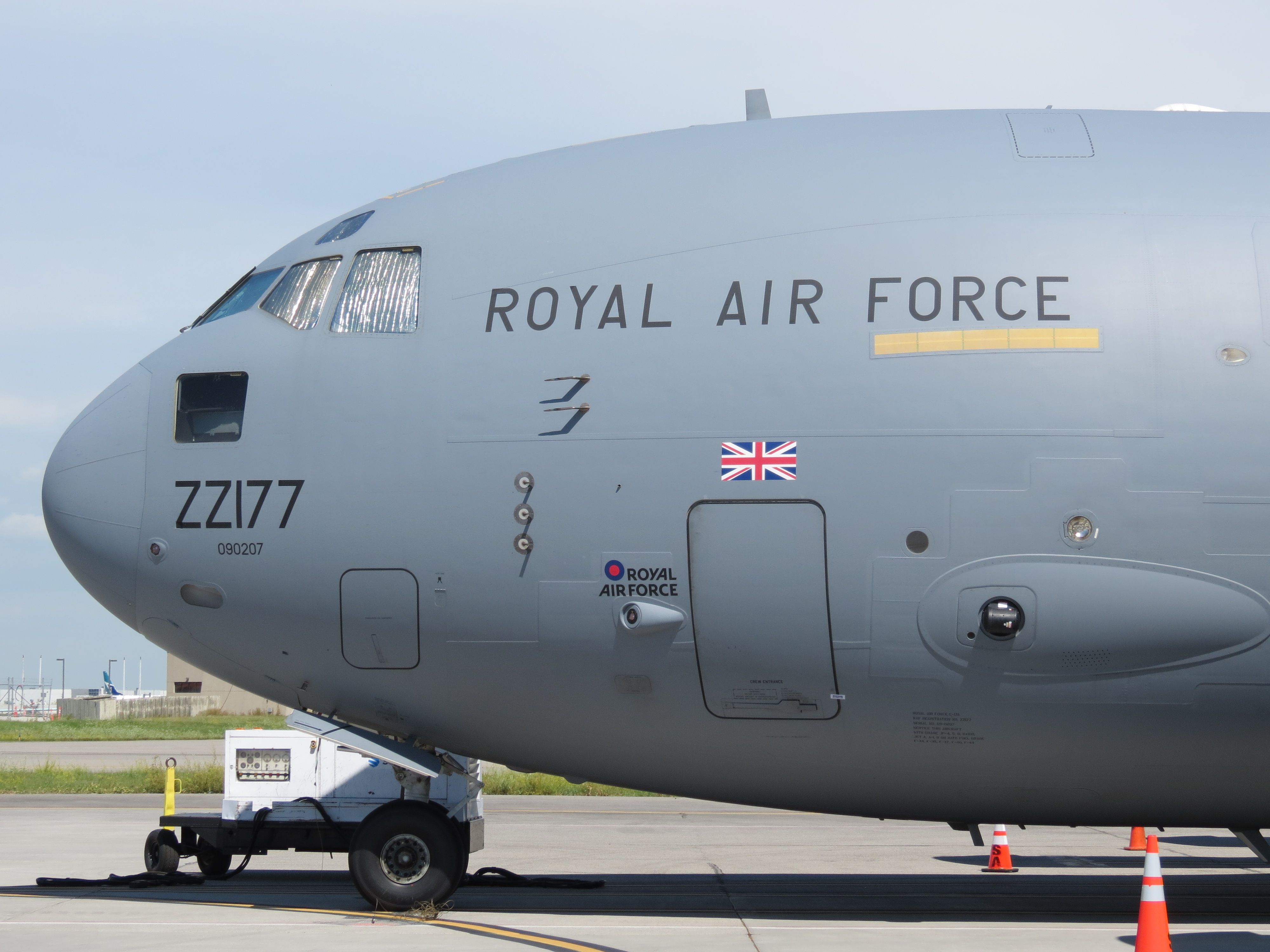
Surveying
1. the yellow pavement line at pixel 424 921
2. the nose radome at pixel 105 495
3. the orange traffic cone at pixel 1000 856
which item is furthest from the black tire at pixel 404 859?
the orange traffic cone at pixel 1000 856

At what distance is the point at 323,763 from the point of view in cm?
1309

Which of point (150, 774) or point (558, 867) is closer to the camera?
point (558, 867)

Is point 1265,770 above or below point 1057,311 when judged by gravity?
below

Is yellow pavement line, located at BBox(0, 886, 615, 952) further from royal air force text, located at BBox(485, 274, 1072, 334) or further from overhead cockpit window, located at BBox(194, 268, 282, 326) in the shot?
overhead cockpit window, located at BBox(194, 268, 282, 326)

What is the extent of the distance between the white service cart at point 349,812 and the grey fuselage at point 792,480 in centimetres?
46

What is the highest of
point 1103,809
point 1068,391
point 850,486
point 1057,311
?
point 1057,311

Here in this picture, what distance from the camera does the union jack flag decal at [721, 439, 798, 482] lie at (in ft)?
29.9

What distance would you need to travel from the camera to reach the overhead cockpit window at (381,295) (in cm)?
995

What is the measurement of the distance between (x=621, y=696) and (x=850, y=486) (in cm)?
233

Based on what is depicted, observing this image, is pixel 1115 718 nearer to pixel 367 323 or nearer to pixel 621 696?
pixel 621 696

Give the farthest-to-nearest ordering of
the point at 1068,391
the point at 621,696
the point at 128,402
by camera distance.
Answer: the point at 128,402 < the point at 621,696 < the point at 1068,391

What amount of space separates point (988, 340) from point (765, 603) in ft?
8.08

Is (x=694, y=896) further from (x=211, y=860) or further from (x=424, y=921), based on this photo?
(x=211, y=860)

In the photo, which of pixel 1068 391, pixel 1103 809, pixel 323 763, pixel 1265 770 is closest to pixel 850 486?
pixel 1068 391
